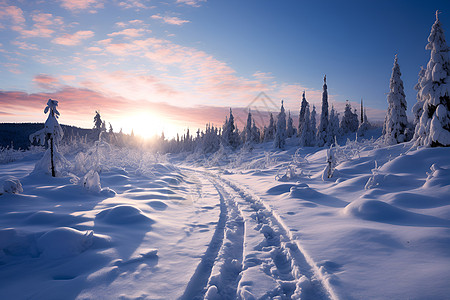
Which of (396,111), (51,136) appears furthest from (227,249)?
(396,111)

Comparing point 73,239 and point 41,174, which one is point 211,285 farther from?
point 41,174

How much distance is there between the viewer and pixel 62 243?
3959 millimetres

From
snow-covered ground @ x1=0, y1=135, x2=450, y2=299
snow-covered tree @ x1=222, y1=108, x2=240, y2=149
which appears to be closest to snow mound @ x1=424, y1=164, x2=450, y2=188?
snow-covered ground @ x1=0, y1=135, x2=450, y2=299

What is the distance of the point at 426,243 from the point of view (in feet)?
13.2

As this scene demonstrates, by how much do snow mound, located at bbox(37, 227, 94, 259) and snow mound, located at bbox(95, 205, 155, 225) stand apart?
1624 millimetres

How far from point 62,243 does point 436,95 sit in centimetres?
1963

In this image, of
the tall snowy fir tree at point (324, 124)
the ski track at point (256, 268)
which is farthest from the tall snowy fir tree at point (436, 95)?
the tall snowy fir tree at point (324, 124)

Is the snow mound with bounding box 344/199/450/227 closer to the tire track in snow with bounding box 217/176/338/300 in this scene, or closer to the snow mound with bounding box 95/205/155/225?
the tire track in snow with bounding box 217/176/338/300

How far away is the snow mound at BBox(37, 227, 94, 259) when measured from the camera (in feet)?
12.6

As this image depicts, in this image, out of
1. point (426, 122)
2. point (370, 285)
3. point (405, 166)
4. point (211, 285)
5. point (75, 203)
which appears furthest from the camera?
point (426, 122)

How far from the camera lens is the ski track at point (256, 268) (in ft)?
10.5

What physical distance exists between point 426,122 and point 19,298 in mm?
19662

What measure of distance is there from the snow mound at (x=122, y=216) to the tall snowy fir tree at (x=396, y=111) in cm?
3100

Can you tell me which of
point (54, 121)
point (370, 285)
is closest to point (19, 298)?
point (370, 285)
